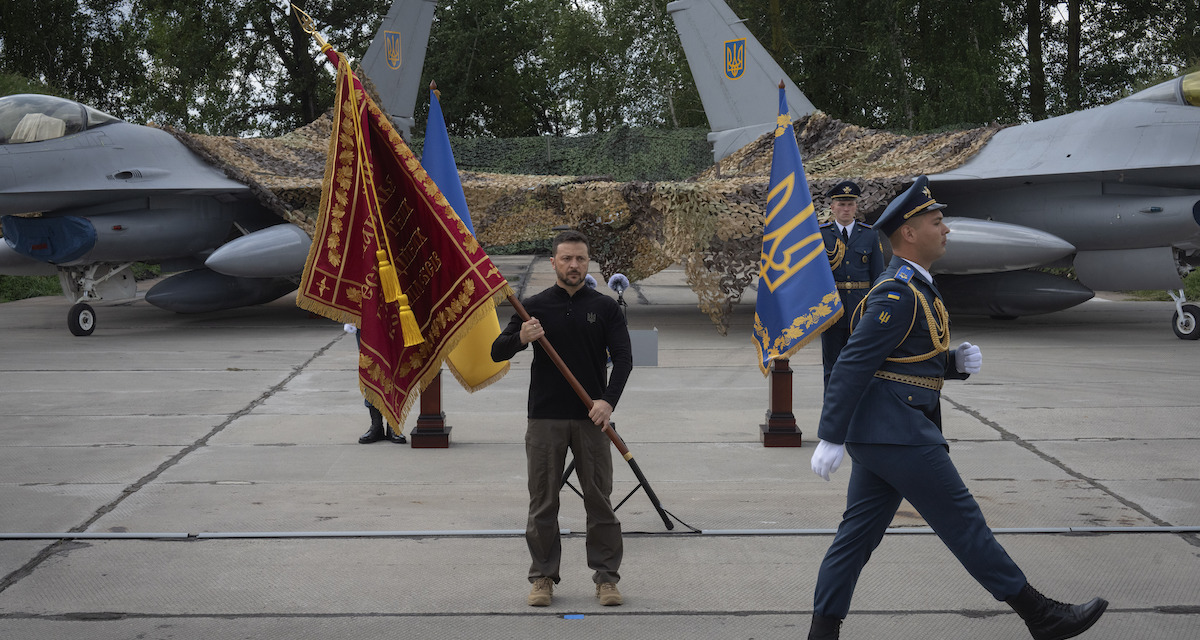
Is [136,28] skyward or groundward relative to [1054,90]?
skyward

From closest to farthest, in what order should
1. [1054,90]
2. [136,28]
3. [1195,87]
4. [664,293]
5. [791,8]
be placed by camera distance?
[1195,87] < [664,293] < [1054,90] < [791,8] < [136,28]

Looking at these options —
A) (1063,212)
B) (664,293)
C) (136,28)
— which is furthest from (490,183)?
(136,28)

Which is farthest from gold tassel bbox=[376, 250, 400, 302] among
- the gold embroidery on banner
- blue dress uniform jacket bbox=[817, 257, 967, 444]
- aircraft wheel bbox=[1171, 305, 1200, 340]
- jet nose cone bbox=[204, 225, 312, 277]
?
aircraft wheel bbox=[1171, 305, 1200, 340]

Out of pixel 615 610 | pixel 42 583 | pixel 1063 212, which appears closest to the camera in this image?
pixel 615 610

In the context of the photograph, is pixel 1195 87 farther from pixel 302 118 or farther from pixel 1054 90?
pixel 302 118

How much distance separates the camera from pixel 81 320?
42.4 feet

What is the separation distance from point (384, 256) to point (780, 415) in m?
3.50

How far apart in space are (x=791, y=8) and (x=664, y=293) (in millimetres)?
12466

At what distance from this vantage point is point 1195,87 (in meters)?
11.5

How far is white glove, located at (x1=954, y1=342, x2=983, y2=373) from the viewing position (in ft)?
10.9

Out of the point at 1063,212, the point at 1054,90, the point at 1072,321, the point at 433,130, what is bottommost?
the point at 1072,321

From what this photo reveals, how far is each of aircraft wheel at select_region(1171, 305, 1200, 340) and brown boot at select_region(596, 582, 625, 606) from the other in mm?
10468

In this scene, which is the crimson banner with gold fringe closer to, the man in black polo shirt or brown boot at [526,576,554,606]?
the man in black polo shirt

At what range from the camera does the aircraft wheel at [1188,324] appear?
38.0 feet
